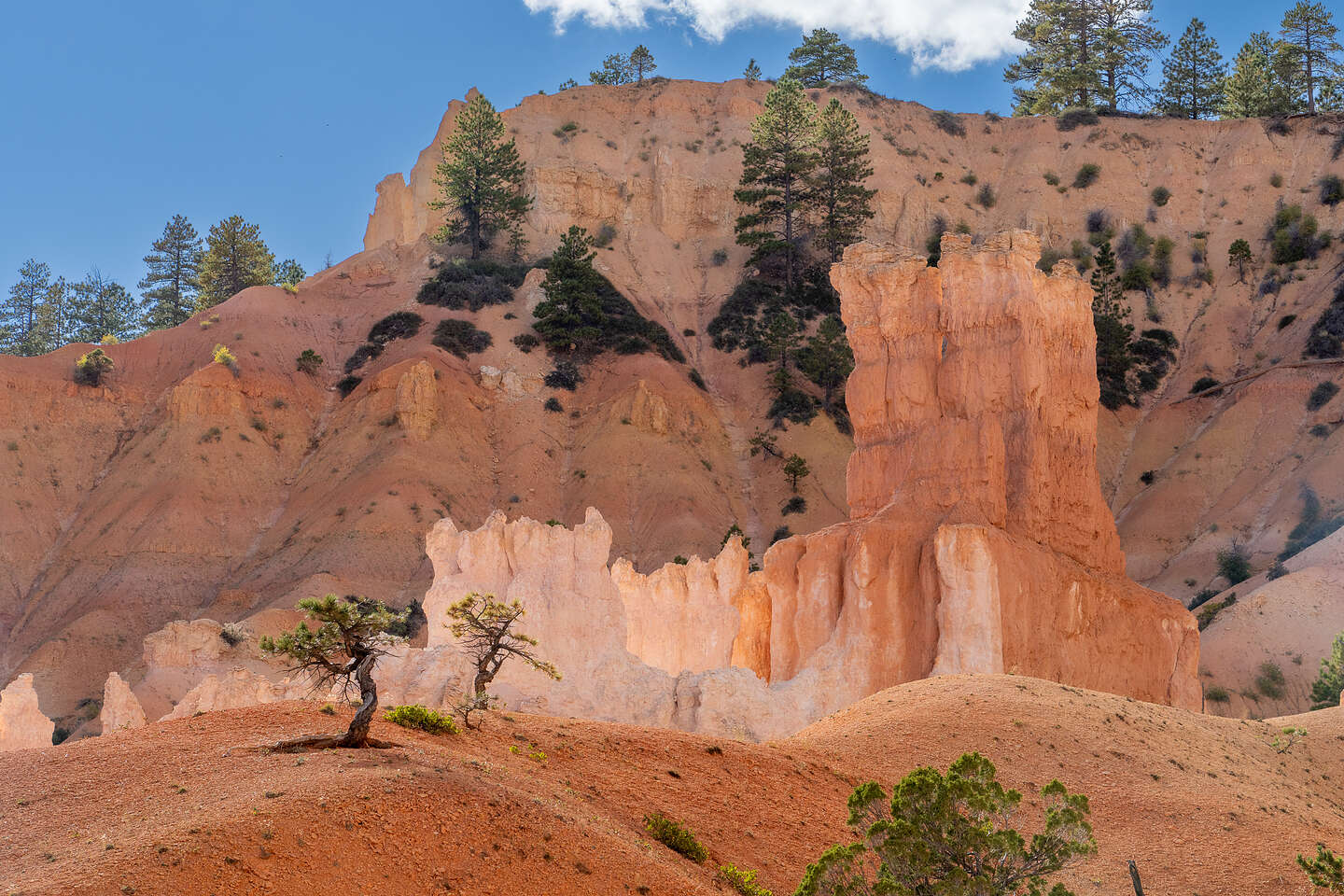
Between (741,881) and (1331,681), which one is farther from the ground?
(1331,681)

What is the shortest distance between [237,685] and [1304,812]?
2132 centimetres

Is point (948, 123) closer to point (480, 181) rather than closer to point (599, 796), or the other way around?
point (480, 181)

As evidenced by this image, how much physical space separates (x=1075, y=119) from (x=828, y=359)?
119ft

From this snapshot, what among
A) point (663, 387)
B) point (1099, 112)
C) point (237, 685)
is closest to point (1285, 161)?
point (1099, 112)

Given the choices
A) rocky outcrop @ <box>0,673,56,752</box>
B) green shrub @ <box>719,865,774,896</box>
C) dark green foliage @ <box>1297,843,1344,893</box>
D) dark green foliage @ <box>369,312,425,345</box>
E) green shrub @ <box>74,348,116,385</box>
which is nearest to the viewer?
dark green foliage @ <box>1297,843,1344,893</box>

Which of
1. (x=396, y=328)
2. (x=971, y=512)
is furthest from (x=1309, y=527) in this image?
(x=396, y=328)

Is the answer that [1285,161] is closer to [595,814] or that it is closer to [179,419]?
[179,419]

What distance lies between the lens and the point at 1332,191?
7719 centimetres

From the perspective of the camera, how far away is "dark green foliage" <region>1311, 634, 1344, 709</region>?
128 feet

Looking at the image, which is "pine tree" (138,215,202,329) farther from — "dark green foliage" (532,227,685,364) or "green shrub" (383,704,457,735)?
"green shrub" (383,704,457,735)

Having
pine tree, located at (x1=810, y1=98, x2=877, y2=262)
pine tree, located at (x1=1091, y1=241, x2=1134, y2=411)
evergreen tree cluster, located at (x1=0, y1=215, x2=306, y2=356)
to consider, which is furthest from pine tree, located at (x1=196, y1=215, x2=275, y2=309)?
pine tree, located at (x1=1091, y1=241, x2=1134, y2=411)

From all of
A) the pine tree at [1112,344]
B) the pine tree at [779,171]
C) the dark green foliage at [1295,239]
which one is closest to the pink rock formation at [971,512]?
the pine tree at [1112,344]

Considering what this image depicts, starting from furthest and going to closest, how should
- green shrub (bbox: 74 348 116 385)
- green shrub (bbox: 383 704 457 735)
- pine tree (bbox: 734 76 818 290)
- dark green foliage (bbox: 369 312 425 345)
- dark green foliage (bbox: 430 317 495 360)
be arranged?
pine tree (bbox: 734 76 818 290) → dark green foliage (bbox: 369 312 425 345) → dark green foliage (bbox: 430 317 495 360) → green shrub (bbox: 74 348 116 385) → green shrub (bbox: 383 704 457 735)

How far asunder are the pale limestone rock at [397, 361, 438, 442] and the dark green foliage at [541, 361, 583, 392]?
7347 mm
